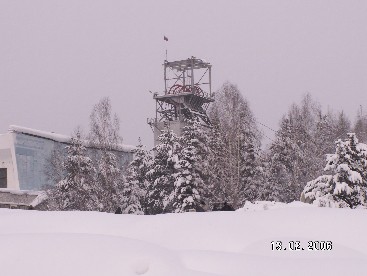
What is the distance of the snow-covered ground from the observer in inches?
275

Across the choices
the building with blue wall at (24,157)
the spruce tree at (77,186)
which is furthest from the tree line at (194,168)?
the building with blue wall at (24,157)

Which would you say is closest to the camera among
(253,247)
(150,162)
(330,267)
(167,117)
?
(330,267)

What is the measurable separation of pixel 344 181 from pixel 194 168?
391 inches

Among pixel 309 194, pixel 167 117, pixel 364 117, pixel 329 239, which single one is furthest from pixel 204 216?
pixel 364 117

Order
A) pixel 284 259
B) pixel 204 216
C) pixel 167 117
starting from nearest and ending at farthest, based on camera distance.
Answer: pixel 284 259 → pixel 204 216 → pixel 167 117

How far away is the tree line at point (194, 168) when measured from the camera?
86.5 ft

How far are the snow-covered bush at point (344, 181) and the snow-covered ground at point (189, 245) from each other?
7.41 m

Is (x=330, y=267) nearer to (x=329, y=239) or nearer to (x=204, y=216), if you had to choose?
(x=329, y=239)

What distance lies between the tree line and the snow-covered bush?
7.88m

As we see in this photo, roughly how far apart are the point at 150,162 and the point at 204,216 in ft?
61.7

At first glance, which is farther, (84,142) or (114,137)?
(84,142)

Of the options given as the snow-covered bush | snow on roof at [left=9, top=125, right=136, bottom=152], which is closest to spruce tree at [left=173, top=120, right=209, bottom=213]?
the snow-covered bush

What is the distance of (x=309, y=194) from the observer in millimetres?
17938

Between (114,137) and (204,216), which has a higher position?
(114,137)
